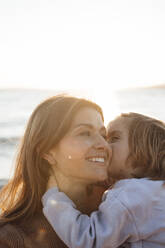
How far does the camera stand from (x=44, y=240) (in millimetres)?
2920

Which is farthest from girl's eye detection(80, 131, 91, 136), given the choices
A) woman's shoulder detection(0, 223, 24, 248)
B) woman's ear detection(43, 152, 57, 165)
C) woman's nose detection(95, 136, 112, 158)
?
woman's shoulder detection(0, 223, 24, 248)

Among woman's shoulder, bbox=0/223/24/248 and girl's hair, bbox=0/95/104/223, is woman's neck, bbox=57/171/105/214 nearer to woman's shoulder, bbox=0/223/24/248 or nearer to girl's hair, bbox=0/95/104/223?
girl's hair, bbox=0/95/104/223

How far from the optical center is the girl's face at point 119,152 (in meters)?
3.43

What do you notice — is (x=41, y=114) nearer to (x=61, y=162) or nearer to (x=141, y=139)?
(x=61, y=162)

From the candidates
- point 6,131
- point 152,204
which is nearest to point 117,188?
point 152,204

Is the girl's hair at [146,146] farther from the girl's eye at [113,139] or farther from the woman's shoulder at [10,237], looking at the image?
the woman's shoulder at [10,237]

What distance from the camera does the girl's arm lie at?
261cm

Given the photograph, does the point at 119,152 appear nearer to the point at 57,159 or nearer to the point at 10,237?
the point at 57,159

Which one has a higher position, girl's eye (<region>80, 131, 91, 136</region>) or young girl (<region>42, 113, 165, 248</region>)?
girl's eye (<region>80, 131, 91, 136</region>)

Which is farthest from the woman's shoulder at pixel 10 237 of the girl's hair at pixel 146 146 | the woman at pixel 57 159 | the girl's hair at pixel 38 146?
the girl's hair at pixel 146 146

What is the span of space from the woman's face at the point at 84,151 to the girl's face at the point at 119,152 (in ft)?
0.56

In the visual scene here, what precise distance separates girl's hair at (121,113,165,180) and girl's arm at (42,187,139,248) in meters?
0.66

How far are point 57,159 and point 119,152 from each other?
596 mm

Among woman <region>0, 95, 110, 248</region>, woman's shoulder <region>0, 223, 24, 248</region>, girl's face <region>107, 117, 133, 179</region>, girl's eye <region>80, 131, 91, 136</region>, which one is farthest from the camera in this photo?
girl's face <region>107, 117, 133, 179</region>
